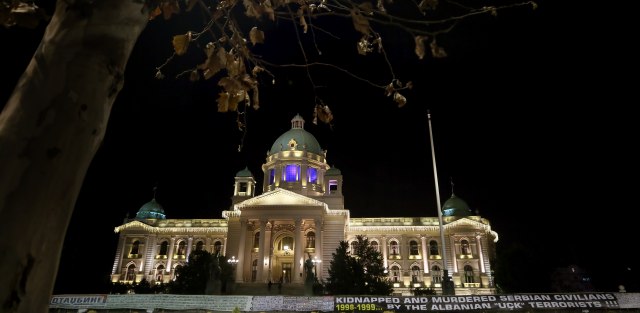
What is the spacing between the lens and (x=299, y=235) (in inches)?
2072

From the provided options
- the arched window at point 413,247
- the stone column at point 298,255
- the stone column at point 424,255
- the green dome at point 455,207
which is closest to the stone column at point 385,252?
the arched window at point 413,247

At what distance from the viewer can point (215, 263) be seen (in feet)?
119

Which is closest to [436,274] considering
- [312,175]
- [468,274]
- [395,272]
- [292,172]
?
[468,274]

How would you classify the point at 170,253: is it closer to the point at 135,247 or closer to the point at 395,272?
the point at 135,247

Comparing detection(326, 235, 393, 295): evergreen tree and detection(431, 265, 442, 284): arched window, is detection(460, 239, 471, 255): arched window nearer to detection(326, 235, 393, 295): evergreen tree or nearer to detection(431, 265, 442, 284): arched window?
detection(431, 265, 442, 284): arched window

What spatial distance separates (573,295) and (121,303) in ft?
82.6

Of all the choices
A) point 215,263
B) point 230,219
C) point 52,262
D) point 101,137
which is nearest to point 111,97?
point 101,137

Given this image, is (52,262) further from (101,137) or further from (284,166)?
(284,166)

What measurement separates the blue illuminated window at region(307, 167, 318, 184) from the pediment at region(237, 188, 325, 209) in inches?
372

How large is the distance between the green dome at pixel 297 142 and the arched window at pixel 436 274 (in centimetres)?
2399

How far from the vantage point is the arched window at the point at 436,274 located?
58406 millimetres

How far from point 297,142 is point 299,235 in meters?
17.3

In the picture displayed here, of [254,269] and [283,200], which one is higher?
[283,200]

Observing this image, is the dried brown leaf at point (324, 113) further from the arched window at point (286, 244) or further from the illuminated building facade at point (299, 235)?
the arched window at point (286, 244)
